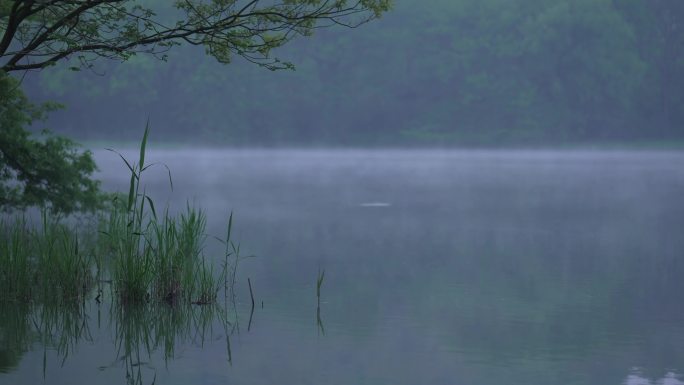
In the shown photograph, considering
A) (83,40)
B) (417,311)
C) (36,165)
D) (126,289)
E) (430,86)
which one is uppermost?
(430,86)

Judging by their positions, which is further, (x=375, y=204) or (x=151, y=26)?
(x=375, y=204)

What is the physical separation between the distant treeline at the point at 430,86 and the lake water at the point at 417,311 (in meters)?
51.1

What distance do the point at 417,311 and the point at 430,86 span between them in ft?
229

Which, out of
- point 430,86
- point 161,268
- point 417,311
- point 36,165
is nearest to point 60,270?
point 161,268

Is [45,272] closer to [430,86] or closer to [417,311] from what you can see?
[417,311]

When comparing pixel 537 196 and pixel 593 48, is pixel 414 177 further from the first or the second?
pixel 593 48

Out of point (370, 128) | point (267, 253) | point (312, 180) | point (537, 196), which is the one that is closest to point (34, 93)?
point (370, 128)

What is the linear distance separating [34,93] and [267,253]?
206 ft

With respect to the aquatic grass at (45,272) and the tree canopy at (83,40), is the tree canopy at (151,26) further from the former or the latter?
the aquatic grass at (45,272)

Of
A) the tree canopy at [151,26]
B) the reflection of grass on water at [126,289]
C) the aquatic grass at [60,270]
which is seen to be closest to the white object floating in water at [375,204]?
the reflection of grass on water at [126,289]

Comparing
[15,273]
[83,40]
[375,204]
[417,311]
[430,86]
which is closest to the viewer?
[15,273]

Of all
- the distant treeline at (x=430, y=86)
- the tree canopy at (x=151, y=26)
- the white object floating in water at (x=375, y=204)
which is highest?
the distant treeline at (x=430, y=86)

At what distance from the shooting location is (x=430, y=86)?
80875 millimetres

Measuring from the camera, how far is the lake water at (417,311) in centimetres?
883
